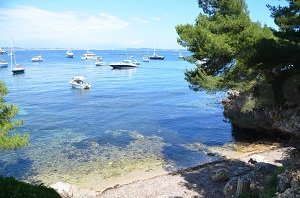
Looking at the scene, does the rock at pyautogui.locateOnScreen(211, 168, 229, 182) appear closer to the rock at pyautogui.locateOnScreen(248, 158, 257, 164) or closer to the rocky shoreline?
the rocky shoreline

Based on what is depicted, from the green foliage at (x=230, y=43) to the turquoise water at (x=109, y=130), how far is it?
8.80m

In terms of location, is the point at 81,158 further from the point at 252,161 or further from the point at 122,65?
the point at 122,65

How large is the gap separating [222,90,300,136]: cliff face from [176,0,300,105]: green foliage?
4789mm

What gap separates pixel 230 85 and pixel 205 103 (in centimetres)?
3558

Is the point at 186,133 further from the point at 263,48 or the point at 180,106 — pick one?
the point at 263,48

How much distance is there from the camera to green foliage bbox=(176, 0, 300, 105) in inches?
691

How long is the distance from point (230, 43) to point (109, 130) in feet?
74.6

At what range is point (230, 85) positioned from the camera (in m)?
25.1

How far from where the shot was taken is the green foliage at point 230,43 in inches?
691

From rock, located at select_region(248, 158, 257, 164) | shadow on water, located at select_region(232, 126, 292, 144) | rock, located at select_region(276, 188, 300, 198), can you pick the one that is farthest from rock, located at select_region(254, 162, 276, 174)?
shadow on water, located at select_region(232, 126, 292, 144)

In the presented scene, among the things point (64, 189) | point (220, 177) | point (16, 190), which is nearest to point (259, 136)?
point (220, 177)

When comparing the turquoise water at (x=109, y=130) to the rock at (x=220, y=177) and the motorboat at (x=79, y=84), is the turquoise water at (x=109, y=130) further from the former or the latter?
the rock at (x=220, y=177)

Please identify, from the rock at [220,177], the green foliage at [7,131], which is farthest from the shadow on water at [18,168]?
the rock at [220,177]

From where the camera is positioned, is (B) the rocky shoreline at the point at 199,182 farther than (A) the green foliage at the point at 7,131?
No
